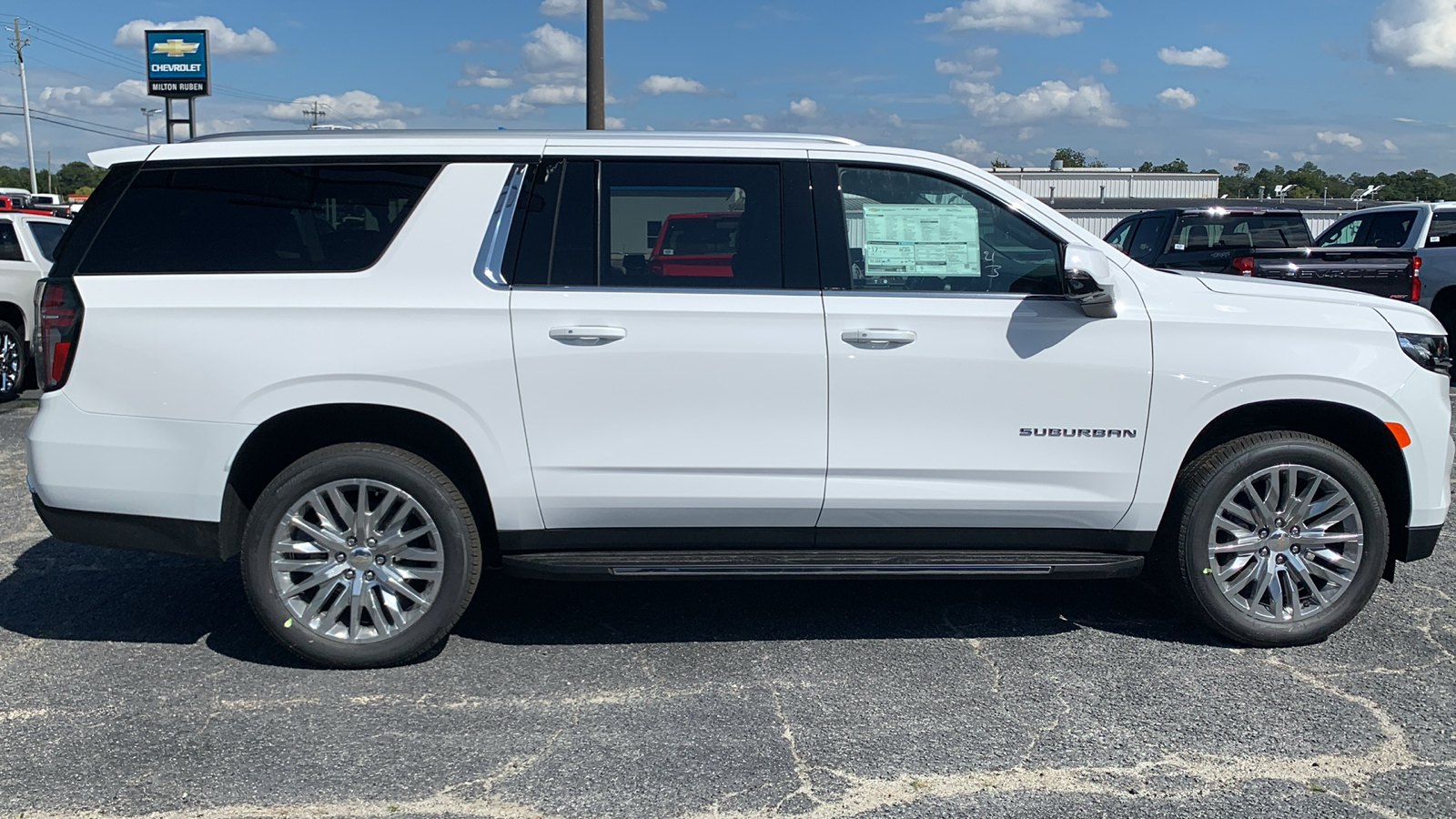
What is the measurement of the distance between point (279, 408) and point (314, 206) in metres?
0.74

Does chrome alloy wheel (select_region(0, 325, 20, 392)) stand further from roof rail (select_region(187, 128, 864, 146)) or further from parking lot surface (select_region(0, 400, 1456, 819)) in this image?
roof rail (select_region(187, 128, 864, 146))

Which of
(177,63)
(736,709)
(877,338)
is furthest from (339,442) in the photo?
(177,63)

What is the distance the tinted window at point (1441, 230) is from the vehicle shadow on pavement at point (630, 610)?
967 cm

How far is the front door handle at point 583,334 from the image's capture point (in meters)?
3.96

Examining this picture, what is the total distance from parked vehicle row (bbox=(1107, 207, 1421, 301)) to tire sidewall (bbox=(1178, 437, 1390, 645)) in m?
5.18

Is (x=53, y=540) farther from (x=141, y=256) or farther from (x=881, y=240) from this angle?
(x=881, y=240)

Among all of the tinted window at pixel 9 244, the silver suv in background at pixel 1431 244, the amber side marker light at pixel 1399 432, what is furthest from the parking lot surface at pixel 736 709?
the silver suv in background at pixel 1431 244

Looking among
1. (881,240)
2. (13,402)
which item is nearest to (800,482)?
(881,240)

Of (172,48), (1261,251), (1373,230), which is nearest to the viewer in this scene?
(1261,251)

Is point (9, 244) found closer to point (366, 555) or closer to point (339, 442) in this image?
point (339, 442)

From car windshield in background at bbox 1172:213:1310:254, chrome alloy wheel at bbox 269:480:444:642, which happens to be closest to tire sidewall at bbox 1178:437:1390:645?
chrome alloy wheel at bbox 269:480:444:642

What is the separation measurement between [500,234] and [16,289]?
8.83 meters

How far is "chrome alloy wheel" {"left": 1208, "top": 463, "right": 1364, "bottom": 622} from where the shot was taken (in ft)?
14.0

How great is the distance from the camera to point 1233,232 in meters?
11.9
